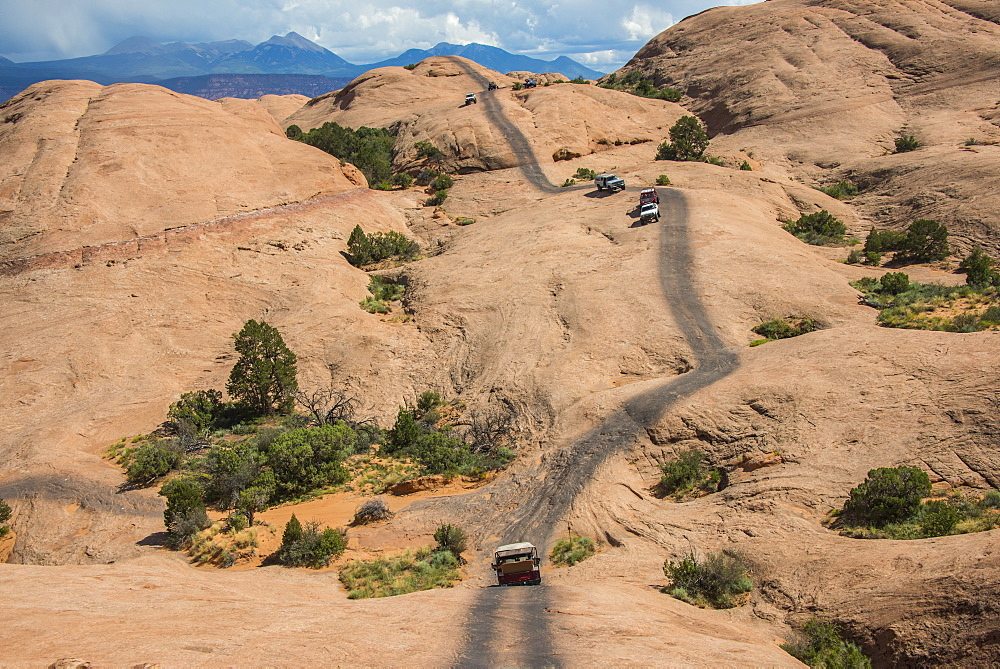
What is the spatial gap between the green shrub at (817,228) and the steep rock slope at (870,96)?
16.7 ft

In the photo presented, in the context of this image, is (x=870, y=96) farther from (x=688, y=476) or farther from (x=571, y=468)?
(x=571, y=468)

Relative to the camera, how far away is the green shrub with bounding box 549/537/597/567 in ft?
53.8

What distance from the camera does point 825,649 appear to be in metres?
10.8

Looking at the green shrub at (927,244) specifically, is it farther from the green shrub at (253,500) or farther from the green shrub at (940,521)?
the green shrub at (253,500)

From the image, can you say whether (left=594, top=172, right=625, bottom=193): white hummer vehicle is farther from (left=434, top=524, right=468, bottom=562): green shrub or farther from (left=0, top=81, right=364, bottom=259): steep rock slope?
(left=434, top=524, right=468, bottom=562): green shrub

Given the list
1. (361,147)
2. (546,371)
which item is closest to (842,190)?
(546,371)

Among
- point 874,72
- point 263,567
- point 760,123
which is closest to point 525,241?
point 263,567

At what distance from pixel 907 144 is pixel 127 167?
6714 cm

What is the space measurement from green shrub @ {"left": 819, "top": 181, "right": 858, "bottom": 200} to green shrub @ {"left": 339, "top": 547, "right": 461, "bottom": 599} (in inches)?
1965

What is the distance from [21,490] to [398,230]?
33551 millimetres

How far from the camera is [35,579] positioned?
1180 centimetres

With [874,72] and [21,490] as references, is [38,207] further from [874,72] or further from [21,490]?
[874,72]

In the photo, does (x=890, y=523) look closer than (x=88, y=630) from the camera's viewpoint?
No

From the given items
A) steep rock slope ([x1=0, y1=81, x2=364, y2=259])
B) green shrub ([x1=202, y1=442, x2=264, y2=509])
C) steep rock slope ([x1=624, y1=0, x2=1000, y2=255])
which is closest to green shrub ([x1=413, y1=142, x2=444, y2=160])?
steep rock slope ([x1=0, y1=81, x2=364, y2=259])
